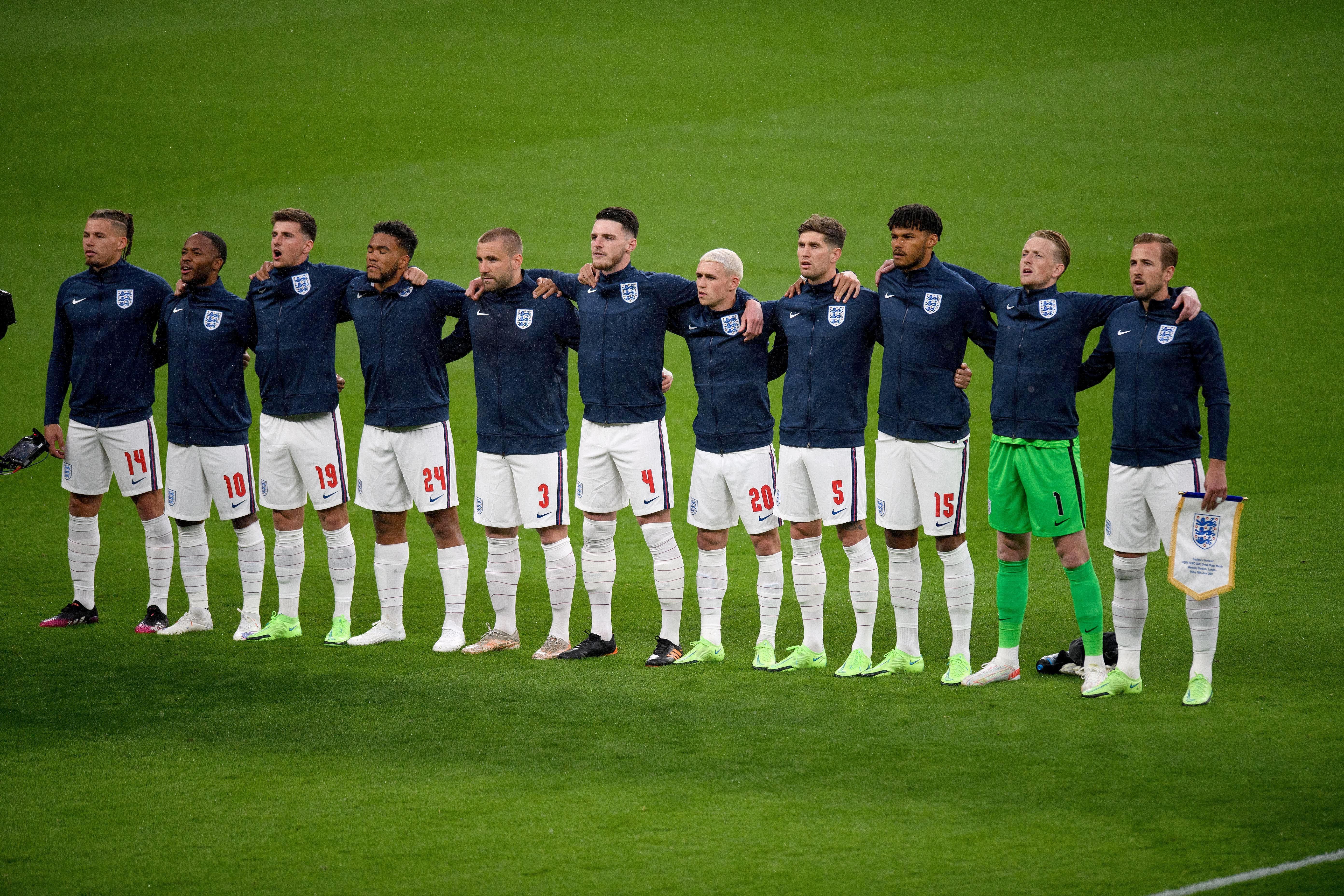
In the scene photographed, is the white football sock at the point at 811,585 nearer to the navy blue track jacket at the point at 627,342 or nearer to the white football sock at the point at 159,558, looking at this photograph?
the navy blue track jacket at the point at 627,342

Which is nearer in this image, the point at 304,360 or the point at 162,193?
the point at 304,360

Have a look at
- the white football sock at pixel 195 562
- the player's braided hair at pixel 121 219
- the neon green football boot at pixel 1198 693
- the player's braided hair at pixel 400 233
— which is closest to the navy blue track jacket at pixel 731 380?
the player's braided hair at pixel 400 233

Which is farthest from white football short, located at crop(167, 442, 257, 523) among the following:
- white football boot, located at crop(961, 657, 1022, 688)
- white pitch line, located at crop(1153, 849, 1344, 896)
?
white pitch line, located at crop(1153, 849, 1344, 896)

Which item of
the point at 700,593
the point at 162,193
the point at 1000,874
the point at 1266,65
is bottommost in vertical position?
the point at 1000,874

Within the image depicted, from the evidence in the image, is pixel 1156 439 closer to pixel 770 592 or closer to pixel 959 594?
pixel 959 594

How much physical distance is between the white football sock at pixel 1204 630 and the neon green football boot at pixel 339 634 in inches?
178

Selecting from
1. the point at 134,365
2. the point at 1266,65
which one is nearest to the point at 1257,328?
the point at 1266,65

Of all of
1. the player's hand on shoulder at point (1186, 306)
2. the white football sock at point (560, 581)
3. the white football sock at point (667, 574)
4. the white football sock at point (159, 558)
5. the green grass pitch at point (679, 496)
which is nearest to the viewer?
the green grass pitch at point (679, 496)

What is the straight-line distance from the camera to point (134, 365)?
809 cm

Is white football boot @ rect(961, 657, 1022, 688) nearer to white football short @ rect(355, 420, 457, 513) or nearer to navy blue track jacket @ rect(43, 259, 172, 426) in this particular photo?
white football short @ rect(355, 420, 457, 513)

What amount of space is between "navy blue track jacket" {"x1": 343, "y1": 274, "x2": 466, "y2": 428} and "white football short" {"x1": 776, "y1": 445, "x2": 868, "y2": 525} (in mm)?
2020

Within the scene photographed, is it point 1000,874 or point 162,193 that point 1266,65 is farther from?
point 1000,874

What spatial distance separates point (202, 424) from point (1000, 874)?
530 cm

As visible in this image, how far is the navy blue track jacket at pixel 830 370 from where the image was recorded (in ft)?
22.8
